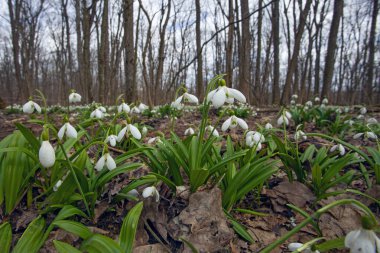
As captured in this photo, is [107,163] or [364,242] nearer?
[364,242]

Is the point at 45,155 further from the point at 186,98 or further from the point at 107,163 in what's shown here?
the point at 186,98

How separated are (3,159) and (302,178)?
2130 mm

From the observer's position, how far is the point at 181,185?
1.82 metres

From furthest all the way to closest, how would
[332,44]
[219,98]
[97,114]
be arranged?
[332,44], [97,114], [219,98]

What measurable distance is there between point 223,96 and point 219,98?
3 cm

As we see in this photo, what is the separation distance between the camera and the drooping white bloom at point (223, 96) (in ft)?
4.94

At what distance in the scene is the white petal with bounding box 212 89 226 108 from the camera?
150cm

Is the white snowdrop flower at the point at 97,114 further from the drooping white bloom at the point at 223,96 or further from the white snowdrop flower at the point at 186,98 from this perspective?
the drooping white bloom at the point at 223,96

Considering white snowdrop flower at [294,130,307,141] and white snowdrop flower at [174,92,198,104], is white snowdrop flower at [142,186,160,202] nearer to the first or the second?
white snowdrop flower at [174,92,198,104]

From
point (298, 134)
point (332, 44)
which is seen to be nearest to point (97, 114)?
point (298, 134)

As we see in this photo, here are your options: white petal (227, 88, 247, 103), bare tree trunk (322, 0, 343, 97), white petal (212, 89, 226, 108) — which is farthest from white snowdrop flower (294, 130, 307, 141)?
bare tree trunk (322, 0, 343, 97)

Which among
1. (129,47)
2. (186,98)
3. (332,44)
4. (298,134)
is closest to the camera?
(186,98)

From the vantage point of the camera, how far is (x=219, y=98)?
1509mm

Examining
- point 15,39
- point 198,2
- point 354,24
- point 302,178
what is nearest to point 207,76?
point 354,24
